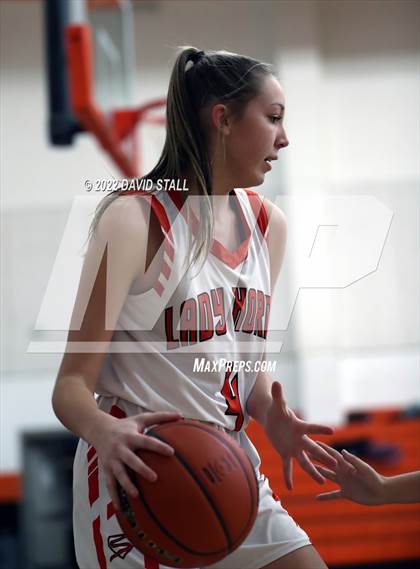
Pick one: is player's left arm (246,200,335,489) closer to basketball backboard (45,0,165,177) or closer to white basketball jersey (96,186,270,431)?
white basketball jersey (96,186,270,431)

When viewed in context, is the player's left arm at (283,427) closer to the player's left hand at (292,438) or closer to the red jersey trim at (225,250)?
the player's left hand at (292,438)

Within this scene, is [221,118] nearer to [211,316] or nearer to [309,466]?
[211,316]

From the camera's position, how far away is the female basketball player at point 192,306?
95cm

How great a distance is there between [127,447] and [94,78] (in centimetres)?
206

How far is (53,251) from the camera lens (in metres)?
3.97

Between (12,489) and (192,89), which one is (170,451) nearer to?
(192,89)

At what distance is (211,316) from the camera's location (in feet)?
3.31

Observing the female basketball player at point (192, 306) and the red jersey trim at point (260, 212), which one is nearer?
the female basketball player at point (192, 306)

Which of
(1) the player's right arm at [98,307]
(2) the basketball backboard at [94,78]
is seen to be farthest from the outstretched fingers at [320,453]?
(2) the basketball backboard at [94,78]

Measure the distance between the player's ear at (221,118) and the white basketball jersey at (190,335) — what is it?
103 millimetres

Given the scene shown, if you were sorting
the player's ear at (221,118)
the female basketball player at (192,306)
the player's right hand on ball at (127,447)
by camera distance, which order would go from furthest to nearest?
1. the player's ear at (221,118)
2. the female basketball player at (192,306)
3. the player's right hand on ball at (127,447)

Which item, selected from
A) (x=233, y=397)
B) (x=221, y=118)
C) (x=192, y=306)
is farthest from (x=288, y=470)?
(x=221, y=118)

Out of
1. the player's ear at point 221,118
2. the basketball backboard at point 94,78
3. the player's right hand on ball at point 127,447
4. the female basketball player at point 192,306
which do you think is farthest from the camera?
the basketball backboard at point 94,78

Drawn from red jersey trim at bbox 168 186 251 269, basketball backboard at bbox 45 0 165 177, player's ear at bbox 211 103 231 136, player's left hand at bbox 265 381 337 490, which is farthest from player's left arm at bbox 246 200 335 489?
basketball backboard at bbox 45 0 165 177
